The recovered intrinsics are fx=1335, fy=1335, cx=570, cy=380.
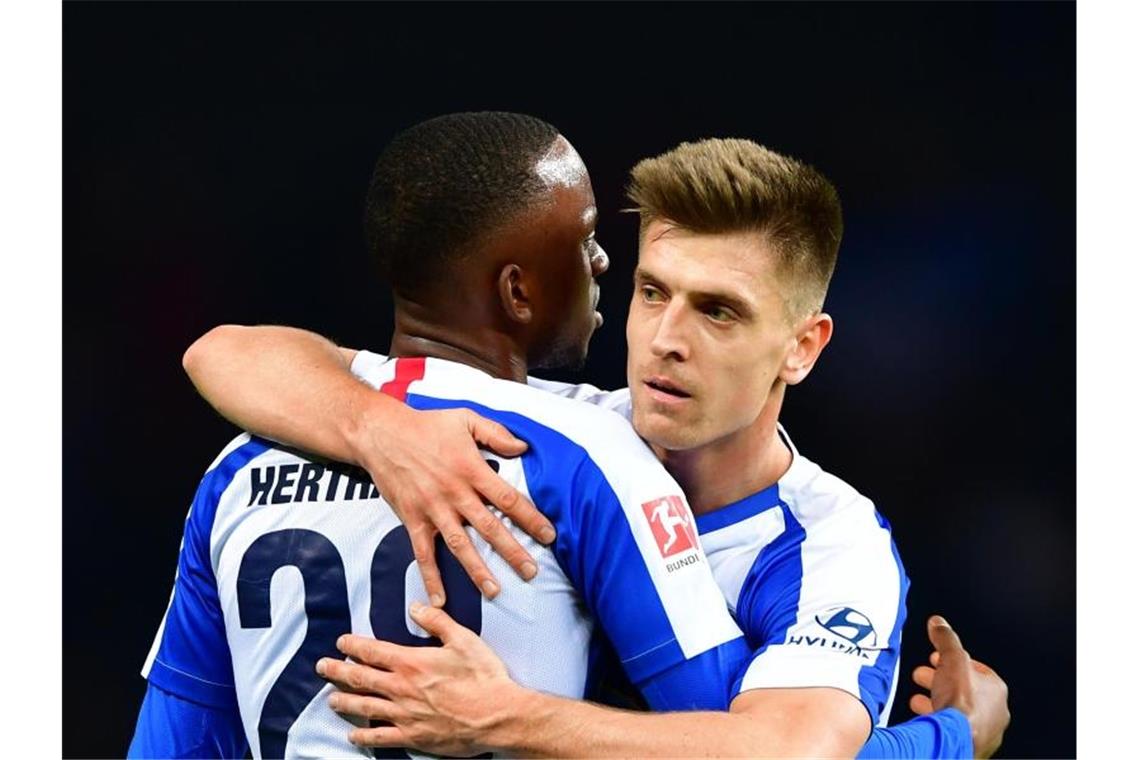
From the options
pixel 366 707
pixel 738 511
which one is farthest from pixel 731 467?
pixel 366 707

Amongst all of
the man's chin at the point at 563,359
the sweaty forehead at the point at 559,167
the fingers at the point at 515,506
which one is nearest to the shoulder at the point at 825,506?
the man's chin at the point at 563,359

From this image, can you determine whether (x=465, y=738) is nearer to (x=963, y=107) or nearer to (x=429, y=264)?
(x=429, y=264)

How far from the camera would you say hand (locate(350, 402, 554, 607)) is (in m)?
1.82

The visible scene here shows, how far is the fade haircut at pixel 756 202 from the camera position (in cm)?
211

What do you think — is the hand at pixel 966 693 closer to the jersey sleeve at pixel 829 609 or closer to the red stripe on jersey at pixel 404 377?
the jersey sleeve at pixel 829 609

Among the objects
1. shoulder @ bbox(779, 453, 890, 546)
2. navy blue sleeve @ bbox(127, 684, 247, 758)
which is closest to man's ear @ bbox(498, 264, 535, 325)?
shoulder @ bbox(779, 453, 890, 546)

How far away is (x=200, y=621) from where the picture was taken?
2.11m

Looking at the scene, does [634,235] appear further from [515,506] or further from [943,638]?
[515,506]

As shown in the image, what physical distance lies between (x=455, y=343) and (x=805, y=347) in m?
0.59

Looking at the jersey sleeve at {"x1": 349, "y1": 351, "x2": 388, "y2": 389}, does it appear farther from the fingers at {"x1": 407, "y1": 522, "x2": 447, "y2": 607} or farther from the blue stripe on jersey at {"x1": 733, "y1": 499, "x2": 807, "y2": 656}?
the blue stripe on jersey at {"x1": 733, "y1": 499, "x2": 807, "y2": 656}

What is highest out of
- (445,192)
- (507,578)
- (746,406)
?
(445,192)

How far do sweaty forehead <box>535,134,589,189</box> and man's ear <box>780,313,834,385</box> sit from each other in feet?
1.44

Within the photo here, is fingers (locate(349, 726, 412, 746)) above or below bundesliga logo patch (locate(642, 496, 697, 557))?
below

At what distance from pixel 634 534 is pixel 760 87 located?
3430 millimetres
